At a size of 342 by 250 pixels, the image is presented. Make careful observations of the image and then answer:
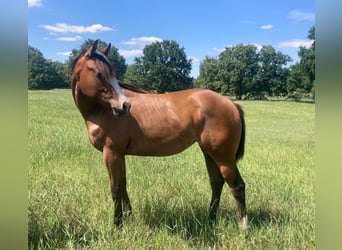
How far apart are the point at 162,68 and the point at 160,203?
1604mm

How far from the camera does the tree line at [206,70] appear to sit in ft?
9.26

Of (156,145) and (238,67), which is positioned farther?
(238,67)

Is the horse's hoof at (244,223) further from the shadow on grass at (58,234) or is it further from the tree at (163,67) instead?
the tree at (163,67)

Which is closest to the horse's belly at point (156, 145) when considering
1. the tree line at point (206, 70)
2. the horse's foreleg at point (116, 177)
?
the horse's foreleg at point (116, 177)

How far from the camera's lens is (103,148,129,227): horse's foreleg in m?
2.82

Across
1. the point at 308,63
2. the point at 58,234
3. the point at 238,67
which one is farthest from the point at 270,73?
the point at 58,234

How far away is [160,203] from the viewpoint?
3352mm

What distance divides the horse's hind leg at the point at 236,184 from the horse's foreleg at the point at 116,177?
38.5 inches

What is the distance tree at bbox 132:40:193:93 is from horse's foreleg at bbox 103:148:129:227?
1.24 m

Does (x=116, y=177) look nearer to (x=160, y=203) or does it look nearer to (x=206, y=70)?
(x=160, y=203)

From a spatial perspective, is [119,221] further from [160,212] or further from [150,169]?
[150,169]

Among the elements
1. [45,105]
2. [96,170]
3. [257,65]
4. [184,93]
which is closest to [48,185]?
[96,170]
